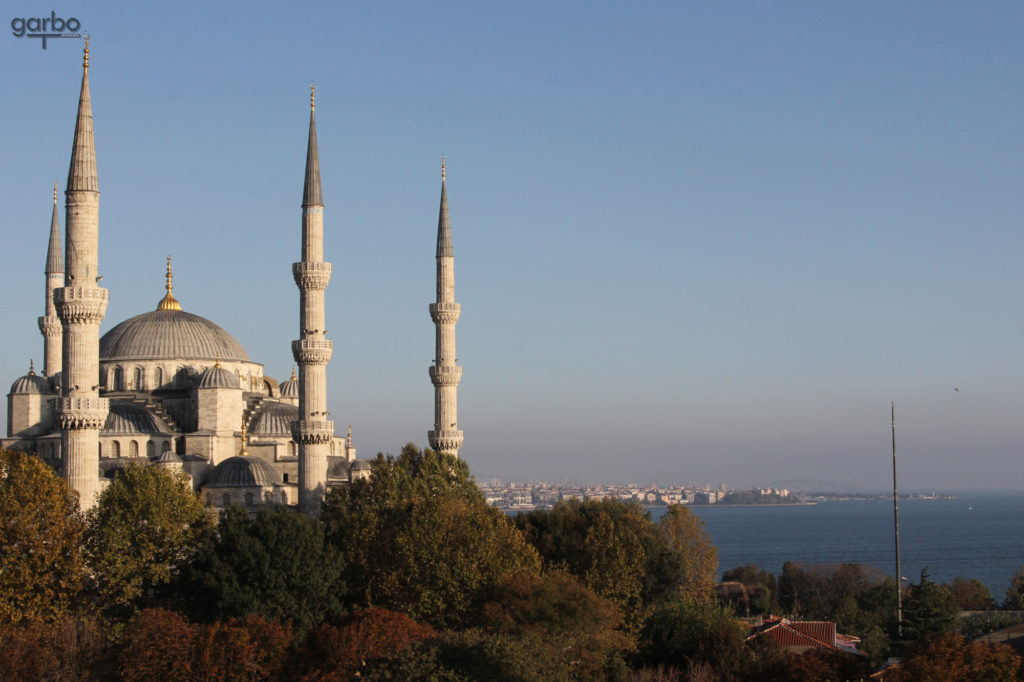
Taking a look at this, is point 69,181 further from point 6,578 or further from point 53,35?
point 6,578

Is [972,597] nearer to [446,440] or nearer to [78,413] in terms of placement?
[446,440]

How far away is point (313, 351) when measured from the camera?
1444 inches

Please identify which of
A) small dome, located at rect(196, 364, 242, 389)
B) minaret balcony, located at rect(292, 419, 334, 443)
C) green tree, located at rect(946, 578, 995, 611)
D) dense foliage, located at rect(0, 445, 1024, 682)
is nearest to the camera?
dense foliage, located at rect(0, 445, 1024, 682)

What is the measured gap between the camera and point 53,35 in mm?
27984

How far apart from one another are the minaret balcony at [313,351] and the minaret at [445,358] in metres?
5.42

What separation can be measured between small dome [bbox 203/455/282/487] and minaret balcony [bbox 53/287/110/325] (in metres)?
9.81

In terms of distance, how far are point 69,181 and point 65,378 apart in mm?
4568

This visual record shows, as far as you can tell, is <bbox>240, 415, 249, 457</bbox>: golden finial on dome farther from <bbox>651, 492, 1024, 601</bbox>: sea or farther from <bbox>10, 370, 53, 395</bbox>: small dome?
<bbox>651, 492, 1024, 601</bbox>: sea

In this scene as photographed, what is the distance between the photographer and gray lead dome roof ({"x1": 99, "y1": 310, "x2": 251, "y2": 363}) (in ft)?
149

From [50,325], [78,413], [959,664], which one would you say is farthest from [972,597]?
[78,413]

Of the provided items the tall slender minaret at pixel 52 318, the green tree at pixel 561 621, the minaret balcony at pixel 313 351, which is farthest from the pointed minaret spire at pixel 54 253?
the green tree at pixel 561 621

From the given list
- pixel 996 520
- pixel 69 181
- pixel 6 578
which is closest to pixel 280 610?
pixel 6 578

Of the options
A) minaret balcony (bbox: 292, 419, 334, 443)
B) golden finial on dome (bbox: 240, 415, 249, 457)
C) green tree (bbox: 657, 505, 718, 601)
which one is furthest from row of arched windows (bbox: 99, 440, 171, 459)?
green tree (bbox: 657, 505, 718, 601)

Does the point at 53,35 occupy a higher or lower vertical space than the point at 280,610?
higher
